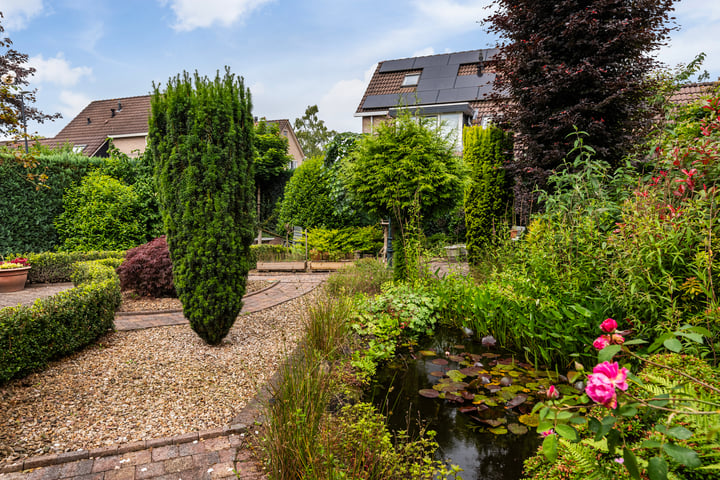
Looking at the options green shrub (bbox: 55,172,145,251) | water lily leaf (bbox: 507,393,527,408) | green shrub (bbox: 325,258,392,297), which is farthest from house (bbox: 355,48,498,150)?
water lily leaf (bbox: 507,393,527,408)

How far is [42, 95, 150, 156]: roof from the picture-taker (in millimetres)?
20188

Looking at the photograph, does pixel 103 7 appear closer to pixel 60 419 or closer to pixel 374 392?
pixel 60 419

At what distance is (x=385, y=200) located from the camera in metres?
6.00

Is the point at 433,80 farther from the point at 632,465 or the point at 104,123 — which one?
the point at 632,465

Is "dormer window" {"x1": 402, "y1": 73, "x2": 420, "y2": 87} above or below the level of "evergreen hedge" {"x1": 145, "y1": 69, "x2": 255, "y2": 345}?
above

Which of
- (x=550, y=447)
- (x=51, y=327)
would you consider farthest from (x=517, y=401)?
(x=51, y=327)

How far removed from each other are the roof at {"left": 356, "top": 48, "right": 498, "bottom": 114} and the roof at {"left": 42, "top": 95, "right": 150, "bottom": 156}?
492 inches

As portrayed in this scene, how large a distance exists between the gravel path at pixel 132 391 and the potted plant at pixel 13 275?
4.90m

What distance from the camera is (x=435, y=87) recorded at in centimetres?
1797

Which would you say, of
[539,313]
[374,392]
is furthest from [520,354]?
[374,392]

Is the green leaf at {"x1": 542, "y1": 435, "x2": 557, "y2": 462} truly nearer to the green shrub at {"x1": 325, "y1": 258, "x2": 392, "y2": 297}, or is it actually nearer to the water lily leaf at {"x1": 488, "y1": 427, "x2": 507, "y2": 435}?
the water lily leaf at {"x1": 488, "y1": 427, "x2": 507, "y2": 435}

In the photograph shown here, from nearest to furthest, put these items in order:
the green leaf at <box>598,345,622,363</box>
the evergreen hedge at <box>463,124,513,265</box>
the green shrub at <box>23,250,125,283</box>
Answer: the green leaf at <box>598,345,622,363</box> < the evergreen hedge at <box>463,124,513,265</box> < the green shrub at <box>23,250,125,283</box>

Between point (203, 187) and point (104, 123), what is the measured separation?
2292cm

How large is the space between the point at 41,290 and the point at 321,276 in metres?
5.90
